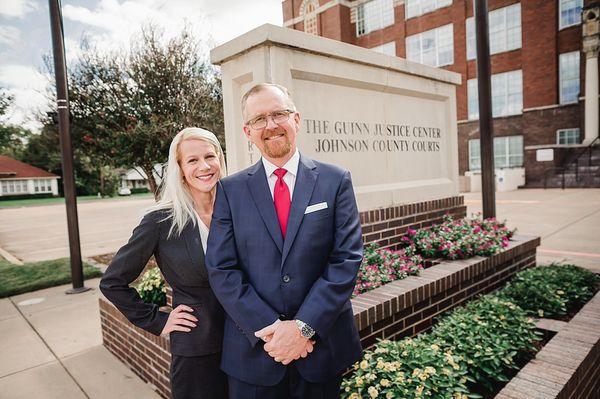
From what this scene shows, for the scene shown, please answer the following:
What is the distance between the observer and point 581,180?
19.1 meters

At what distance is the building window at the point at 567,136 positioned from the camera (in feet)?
Result: 69.8

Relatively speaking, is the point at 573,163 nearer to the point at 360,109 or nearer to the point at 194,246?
the point at 360,109

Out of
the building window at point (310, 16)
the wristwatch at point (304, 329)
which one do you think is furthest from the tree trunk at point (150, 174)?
the building window at point (310, 16)

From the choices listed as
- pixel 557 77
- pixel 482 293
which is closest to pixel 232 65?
pixel 482 293

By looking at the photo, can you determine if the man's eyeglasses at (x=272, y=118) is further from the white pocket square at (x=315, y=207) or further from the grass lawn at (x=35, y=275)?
the grass lawn at (x=35, y=275)

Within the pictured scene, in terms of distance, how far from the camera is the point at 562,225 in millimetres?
9188

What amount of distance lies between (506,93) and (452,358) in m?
24.7

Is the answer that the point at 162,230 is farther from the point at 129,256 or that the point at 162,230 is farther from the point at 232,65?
the point at 232,65

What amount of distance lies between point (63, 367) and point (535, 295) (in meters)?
4.57

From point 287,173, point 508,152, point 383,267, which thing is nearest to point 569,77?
point 508,152

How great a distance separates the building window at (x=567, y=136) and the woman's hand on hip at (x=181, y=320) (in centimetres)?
2478

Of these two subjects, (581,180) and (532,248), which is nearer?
(532,248)

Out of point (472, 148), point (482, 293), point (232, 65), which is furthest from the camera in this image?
point (472, 148)

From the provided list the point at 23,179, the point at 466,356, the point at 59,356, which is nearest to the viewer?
the point at 466,356
